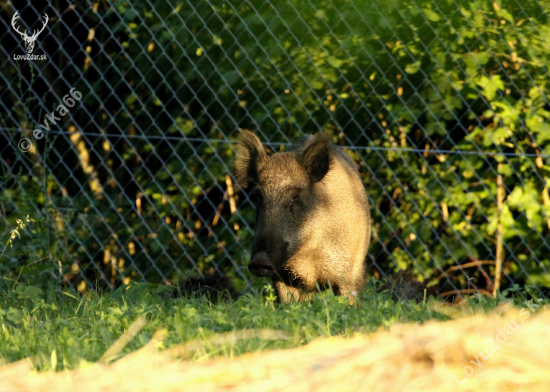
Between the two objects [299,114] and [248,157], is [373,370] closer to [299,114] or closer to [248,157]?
[248,157]

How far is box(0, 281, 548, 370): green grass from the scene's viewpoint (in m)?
2.80

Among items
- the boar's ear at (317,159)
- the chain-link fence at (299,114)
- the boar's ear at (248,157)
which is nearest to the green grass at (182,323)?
the boar's ear at (317,159)

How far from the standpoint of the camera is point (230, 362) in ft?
7.02

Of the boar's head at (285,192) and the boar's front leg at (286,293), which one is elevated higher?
the boar's head at (285,192)

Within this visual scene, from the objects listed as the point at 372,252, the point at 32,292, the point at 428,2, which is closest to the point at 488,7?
the point at 428,2

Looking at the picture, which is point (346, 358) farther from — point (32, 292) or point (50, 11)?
point (50, 11)

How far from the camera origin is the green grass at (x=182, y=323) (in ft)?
9.19

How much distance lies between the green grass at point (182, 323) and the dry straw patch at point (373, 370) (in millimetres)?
445

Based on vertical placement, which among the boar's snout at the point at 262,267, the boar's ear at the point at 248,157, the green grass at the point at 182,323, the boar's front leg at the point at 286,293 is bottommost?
the boar's front leg at the point at 286,293

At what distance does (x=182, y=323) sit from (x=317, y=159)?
2.40m

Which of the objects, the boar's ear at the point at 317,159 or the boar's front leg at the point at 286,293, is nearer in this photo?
the boar's front leg at the point at 286,293

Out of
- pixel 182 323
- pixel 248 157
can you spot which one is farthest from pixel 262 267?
pixel 182 323

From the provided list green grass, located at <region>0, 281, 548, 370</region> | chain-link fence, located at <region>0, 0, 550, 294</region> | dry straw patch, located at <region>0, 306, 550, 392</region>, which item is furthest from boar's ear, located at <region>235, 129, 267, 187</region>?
dry straw patch, located at <region>0, 306, 550, 392</region>

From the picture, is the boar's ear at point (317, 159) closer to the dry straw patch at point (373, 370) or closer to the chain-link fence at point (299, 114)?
the chain-link fence at point (299, 114)
